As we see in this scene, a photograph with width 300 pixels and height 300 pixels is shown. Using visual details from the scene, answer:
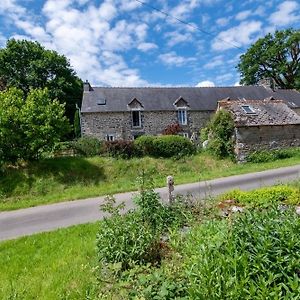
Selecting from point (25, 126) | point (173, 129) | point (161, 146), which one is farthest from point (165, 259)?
point (173, 129)

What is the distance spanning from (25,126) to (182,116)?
1886cm

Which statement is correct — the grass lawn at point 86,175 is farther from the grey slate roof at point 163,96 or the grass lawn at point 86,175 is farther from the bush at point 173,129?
the grey slate roof at point 163,96

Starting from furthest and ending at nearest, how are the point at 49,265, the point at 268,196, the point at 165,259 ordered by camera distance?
the point at 268,196, the point at 49,265, the point at 165,259

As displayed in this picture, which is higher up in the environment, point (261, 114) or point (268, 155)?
point (261, 114)

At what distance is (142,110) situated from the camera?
1128 inches

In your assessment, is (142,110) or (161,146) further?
(142,110)

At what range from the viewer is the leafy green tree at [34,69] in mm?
37125

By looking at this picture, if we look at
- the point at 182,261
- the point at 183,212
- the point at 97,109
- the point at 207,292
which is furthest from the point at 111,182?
the point at 97,109

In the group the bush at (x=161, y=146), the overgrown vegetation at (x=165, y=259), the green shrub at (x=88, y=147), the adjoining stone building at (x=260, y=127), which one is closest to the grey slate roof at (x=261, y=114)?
the adjoining stone building at (x=260, y=127)

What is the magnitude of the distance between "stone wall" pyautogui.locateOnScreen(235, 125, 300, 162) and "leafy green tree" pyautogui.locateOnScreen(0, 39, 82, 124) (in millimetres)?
26265

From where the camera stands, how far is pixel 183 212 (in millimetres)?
5652

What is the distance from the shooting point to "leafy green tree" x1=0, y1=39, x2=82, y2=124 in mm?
37125

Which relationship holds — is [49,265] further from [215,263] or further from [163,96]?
[163,96]

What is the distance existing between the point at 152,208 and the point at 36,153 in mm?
10814
